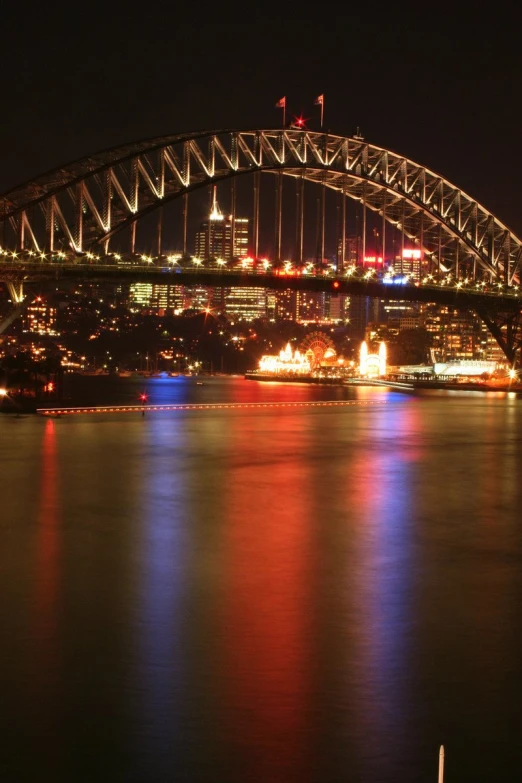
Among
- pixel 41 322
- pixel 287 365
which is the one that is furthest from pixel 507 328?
pixel 41 322

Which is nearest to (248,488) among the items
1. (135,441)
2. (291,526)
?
(291,526)

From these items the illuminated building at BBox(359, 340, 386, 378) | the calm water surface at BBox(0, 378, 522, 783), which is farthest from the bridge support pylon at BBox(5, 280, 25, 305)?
the illuminated building at BBox(359, 340, 386, 378)

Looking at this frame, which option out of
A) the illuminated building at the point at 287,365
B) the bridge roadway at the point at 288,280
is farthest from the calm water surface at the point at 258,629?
the illuminated building at the point at 287,365

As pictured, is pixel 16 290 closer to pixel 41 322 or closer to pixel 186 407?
pixel 186 407

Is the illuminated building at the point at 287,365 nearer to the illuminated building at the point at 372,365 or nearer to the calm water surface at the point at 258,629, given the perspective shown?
the illuminated building at the point at 372,365

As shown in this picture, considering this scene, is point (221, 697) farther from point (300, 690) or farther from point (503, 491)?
point (503, 491)

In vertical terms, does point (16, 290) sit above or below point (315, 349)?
above
